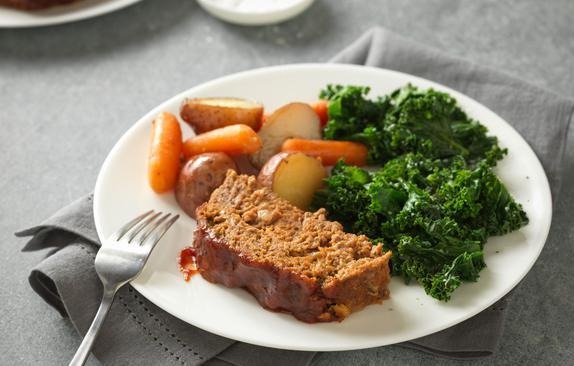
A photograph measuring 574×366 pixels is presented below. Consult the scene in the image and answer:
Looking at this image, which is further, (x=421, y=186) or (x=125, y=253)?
(x=421, y=186)

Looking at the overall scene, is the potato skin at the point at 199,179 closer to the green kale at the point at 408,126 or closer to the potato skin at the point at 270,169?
the potato skin at the point at 270,169

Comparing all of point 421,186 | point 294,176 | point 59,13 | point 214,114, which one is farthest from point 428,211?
point 59,13

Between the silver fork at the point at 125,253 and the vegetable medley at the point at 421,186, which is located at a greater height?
the silver fork at the point at 125,253

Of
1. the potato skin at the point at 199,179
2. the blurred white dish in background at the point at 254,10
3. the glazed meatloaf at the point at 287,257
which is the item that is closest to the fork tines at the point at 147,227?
the potato skin at the point at 199,179

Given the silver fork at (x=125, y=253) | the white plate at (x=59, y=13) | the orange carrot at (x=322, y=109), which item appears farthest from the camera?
the white plate at (x=59, y=13)

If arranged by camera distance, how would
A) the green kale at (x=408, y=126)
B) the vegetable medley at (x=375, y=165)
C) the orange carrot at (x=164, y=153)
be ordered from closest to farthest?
the vegetable medley at (x=375, y=165) < the orange carrot at (x=164, y=153) < the green kale at (x=408, y=126)

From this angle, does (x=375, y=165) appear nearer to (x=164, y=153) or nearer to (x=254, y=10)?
(x=164, y=153)
